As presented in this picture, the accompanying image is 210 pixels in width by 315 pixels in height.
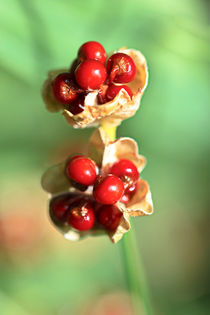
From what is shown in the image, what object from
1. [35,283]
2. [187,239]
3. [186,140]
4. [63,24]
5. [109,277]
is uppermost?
[63,24]

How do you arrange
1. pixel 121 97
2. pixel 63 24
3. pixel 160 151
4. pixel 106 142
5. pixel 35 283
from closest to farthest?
pixel 121 97
pixel 106 142
pixel 63 24
pixel 35 283
pixel 160 151

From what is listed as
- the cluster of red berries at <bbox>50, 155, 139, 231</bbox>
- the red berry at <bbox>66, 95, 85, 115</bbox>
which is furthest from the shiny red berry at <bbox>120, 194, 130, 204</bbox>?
the red berry at <bbox>66, 95, 85, 115</bbox>

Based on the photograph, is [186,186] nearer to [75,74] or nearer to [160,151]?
[160,151]

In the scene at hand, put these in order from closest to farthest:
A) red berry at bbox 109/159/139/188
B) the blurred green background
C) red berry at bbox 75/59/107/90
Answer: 1. red berry at bbox 75/59/107/90
2. red berry at bbox 109/159/139/188
3. the blurred green background

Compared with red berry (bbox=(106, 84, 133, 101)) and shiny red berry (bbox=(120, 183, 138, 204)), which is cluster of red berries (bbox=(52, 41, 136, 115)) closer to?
red berry (bbox=(106, 84, 133, 101))

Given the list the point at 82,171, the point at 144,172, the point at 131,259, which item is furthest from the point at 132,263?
the point at 144,172

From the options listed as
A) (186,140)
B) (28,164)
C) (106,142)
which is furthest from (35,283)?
(106,142)

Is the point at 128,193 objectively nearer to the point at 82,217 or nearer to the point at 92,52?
the point at 82,217
